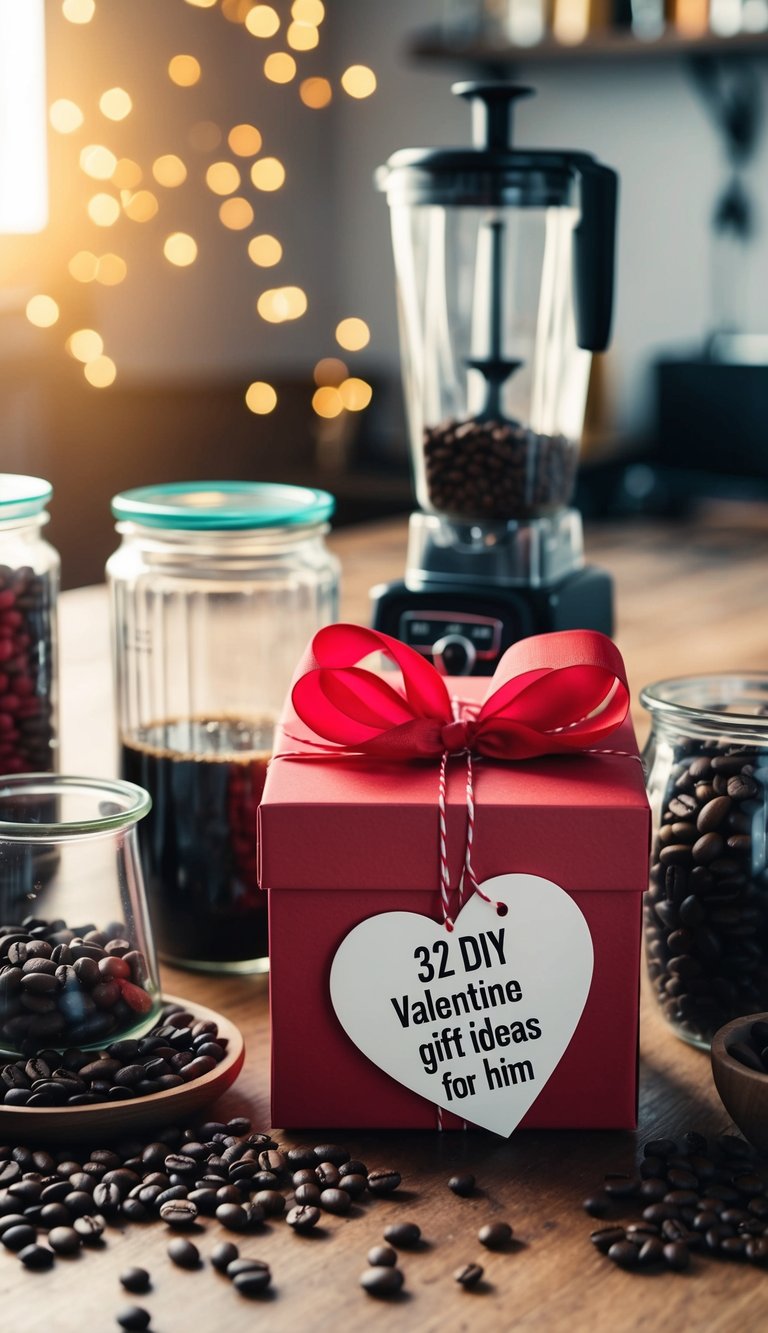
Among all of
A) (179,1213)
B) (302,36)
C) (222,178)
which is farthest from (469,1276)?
(302,36)

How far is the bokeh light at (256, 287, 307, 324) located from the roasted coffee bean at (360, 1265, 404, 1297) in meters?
3.46

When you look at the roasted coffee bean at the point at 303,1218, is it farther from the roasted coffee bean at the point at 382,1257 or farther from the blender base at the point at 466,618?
the blender base at the point at 466,618

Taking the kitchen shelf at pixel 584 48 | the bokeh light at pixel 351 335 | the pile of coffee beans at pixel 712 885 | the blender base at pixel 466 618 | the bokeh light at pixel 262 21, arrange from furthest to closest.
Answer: the bokeh light at pixel 351 335 → the bokeh light at pixel 262 21 → the kitchen shelf at pixel 584 48 → the blender base at pixel 466 618 → the pile of coffee beans at pixel 712 885

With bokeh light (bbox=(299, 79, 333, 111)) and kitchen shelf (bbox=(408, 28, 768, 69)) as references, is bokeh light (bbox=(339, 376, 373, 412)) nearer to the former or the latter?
bokeh light (bbox=(299, 79, 333, 111))

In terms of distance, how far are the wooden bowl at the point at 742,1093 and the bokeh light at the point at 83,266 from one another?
2985 millimetres

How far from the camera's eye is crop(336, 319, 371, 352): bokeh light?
4.07m

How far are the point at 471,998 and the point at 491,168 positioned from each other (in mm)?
716

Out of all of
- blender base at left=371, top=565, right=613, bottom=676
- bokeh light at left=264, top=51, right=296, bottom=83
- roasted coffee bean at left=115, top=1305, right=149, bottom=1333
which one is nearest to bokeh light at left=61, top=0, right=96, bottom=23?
bokeh light at left=264, top=51, right=296, bottom=83

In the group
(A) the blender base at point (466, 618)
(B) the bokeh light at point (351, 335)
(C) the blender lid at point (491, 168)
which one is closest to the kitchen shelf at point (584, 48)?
(B) the bokeh light at point (351, 335)

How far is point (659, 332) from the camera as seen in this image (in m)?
3.60

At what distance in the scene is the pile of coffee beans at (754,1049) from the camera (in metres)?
0.71

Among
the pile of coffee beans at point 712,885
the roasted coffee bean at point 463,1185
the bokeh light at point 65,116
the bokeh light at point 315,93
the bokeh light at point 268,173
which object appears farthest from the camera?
the bokeh light at point 315,93

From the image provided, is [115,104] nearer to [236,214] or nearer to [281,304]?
[236,214]

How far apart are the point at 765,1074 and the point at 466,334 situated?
0.93 meters
